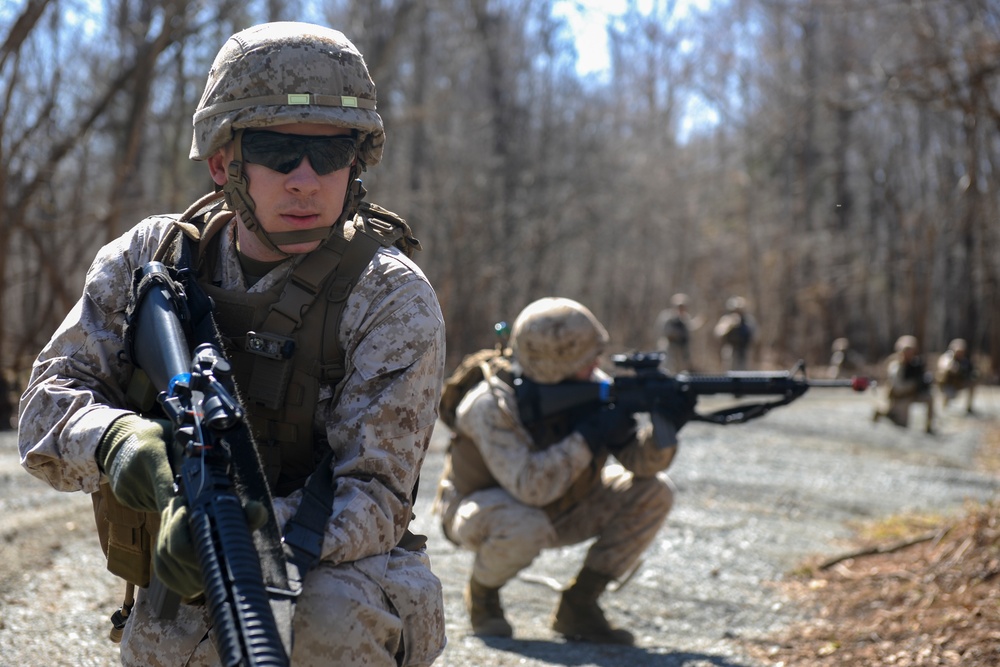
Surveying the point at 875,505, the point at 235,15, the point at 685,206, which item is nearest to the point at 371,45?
the point at 235,15

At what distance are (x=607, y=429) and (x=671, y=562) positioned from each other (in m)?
1.73

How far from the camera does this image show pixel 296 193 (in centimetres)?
264

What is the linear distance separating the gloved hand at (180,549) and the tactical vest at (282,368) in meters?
0.35

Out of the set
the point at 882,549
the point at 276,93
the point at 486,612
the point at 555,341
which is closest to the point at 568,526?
the point at 486,612

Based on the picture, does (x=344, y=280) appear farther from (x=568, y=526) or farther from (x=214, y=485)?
(x=568, y=526)

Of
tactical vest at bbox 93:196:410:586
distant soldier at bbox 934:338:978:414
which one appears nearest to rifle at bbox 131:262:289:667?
tactical vest at bbox 93:196:410:586

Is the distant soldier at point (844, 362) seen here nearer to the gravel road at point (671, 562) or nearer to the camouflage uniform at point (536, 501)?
the gravel road at point (671, 562)

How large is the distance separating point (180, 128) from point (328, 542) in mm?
14874

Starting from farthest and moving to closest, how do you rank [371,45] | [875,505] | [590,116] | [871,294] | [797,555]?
[871,294] < [590,116] < [371,45] < [875,505] < [797,555]

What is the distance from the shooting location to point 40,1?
28.8ft

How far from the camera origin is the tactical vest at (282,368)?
254 cm

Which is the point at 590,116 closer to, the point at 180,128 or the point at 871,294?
the point at 871,294

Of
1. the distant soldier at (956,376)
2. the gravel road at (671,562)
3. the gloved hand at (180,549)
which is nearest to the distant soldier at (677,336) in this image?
the distant soldier at (956,376)

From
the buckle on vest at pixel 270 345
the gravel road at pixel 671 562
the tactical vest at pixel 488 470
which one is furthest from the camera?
the tactical vest at pixel 488 470
